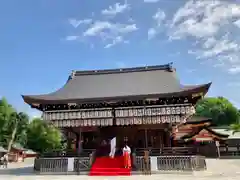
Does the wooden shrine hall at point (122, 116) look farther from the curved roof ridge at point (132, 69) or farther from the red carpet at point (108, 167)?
the curved roof ridge at point (132, 69)

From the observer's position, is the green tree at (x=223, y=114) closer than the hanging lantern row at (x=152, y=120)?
No

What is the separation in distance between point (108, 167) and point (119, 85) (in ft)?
21.8

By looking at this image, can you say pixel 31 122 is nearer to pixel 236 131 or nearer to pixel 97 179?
pixel 236 131

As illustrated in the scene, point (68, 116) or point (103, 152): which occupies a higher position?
point (68, 116)

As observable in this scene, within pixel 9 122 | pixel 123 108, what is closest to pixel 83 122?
pixel 123 108

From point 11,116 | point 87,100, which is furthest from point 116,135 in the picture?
point 11,116

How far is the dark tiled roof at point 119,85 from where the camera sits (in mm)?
16984

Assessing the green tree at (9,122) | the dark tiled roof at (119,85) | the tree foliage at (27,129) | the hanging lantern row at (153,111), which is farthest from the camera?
the tree foliage at (27,129)

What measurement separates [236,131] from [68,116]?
30044 mm

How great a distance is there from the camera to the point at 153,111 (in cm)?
1644

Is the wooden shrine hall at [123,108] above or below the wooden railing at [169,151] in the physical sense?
above

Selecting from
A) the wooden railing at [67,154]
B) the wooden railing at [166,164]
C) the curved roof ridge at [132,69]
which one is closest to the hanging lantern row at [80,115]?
the wooden railing at [67,154]

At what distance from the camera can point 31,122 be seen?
56.2 metres

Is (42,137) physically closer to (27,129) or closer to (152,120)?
(27,129)
